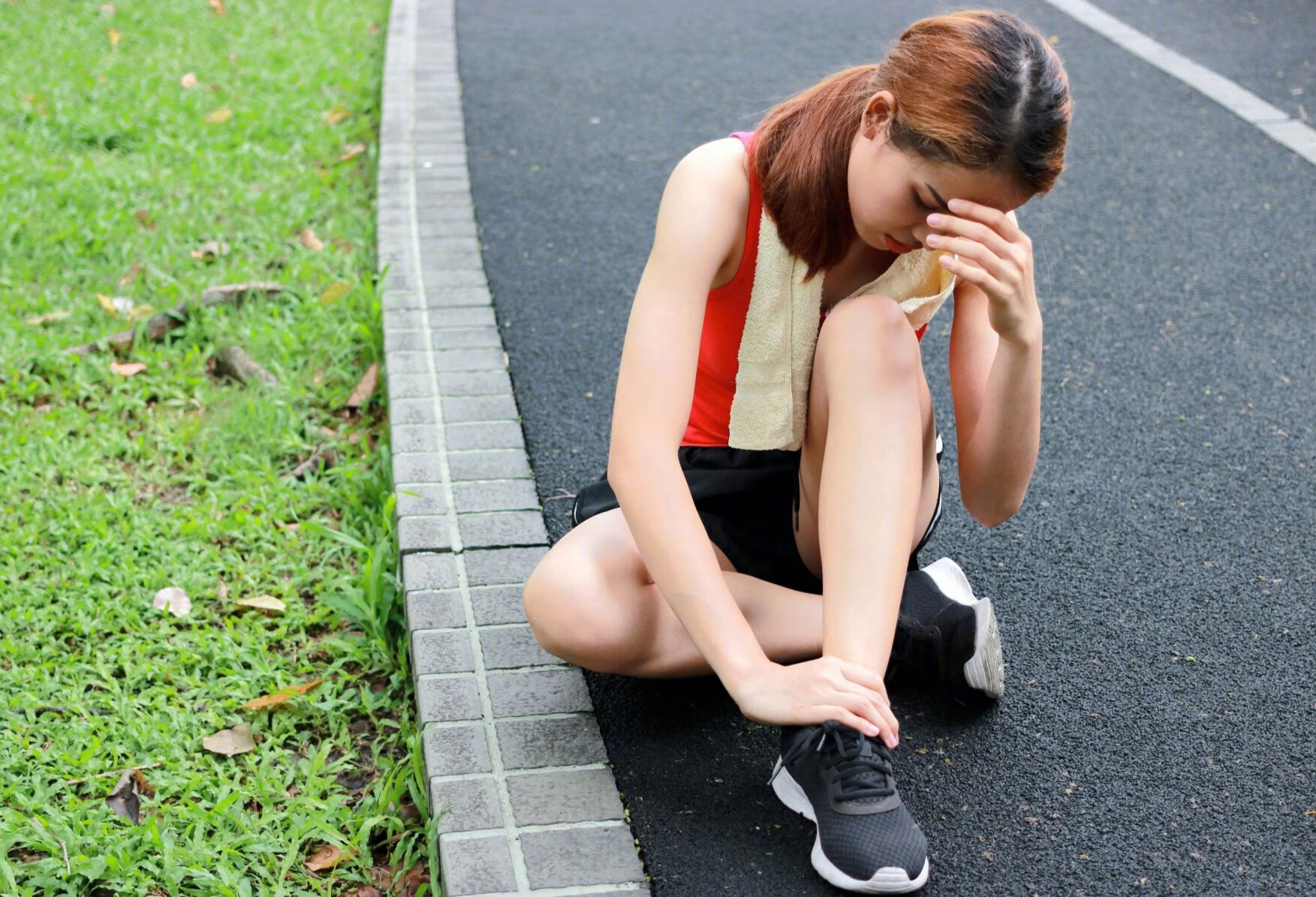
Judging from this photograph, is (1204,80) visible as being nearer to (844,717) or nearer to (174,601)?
(844,717)

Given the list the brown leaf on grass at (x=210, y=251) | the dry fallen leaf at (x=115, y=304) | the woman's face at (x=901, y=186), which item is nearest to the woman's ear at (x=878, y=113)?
the woman's face at (x=901, y=186)

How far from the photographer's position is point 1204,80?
5.80 meters

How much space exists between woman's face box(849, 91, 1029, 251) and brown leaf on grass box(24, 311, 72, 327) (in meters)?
2.51

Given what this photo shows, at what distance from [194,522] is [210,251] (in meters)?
Answer: 1.52

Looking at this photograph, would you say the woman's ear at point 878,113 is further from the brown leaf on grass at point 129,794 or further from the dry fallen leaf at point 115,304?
the dry fallen leaf at point 115,304

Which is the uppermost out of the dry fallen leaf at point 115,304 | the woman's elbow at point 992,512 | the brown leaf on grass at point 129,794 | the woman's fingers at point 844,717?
the woman's fingers at point 844,717

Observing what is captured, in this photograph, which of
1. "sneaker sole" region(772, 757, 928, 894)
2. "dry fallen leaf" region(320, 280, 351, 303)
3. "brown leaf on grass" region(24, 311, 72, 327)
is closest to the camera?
"sneaker sole" region(772, 757, 928, 894)

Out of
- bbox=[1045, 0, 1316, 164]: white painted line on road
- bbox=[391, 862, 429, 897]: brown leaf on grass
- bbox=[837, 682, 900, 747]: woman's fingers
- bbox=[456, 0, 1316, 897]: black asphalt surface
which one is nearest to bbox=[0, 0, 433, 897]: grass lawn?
bbox=[391, 862, 429, 897]: brown leaf on grass

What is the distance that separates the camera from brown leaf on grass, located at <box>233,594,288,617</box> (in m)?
2.53

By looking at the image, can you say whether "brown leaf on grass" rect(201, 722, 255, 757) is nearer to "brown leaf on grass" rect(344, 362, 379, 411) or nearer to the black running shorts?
the black running shorts

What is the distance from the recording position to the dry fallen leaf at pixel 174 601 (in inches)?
98.5

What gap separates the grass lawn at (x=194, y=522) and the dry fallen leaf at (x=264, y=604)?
0.02m

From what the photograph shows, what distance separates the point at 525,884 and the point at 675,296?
864 millimetres

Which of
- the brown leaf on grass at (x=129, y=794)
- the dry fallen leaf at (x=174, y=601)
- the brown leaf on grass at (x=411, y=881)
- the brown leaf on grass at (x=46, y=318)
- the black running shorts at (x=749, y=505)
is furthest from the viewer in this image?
the brown leaf on grass at (x=46, y=318)
